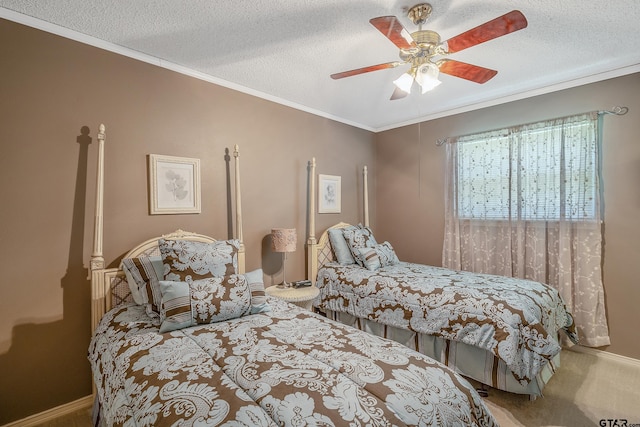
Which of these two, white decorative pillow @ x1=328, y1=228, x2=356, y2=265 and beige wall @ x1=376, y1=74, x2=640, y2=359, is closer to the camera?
beige wall @ x1=376, y1=74, x2=640, y2=359

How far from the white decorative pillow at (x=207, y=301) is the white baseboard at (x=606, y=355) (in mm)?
2987

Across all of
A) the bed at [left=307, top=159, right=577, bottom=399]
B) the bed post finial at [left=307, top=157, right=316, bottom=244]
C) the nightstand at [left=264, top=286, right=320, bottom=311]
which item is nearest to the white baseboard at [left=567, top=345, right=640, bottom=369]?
the bed at [left=307, top=159, right=577, bottom=399]

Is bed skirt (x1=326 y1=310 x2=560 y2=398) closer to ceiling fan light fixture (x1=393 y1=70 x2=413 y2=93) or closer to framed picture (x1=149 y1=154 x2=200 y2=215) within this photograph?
ceiling fan light fixture (x1=393 y1=70 x2=413 y2=93)

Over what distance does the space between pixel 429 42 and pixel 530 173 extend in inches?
81.1

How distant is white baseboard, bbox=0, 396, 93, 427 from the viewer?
190 centimetres

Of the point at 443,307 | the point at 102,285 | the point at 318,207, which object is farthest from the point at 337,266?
the point at 102,285

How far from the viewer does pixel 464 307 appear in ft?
7.35

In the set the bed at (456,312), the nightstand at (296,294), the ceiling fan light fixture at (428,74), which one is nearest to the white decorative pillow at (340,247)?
the bed at (456,312)

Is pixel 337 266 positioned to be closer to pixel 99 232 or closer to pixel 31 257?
pixel 99 232

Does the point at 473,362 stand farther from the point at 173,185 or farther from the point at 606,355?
the point at 173,185

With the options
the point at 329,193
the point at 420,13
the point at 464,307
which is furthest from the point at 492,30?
the point at 329,193

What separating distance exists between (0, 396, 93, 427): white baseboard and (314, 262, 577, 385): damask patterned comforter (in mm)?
2016

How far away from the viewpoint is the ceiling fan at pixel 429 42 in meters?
1.54

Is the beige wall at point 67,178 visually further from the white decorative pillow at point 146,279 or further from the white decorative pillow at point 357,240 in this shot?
the white decorative pillow at point 357,240
